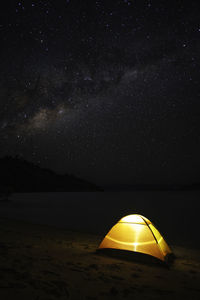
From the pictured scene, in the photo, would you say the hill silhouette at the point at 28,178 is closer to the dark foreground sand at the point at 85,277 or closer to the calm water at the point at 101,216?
the calm water at the point at 101,216

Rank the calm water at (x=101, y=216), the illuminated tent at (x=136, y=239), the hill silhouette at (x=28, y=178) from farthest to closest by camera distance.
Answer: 1. the hill silhouette at (x=28, y=178)
2. the calm water at (x=101, y=216)
3. the illuminated tent at (x=136, y=239)

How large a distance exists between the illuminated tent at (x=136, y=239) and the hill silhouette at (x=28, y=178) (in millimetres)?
98636

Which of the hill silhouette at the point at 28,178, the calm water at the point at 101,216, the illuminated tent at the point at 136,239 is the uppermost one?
the hill silhouette at the point at 28,178

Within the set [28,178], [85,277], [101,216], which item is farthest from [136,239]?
[28,178]

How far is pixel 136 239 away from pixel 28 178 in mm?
127702

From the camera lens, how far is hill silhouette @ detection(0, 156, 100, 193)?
112 m

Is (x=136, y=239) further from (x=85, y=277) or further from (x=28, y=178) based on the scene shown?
(x=28, y=178)

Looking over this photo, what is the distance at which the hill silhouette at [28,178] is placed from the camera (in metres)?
112

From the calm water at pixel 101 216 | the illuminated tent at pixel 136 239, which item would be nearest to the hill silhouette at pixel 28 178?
the calm water at pixel 101 216

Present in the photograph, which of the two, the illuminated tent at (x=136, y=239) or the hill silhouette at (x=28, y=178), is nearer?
the illuminated tent at (x=136, y=239)

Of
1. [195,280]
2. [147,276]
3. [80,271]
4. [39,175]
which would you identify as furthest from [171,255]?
[39,175]

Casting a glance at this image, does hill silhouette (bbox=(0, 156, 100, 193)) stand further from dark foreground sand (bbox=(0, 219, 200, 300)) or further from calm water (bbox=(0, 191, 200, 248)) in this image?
dark foreground sand (bbox=(0, 219, 200, 300))

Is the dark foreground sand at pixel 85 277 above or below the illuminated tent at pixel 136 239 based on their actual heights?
below

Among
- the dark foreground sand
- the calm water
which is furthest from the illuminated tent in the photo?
the calm water
